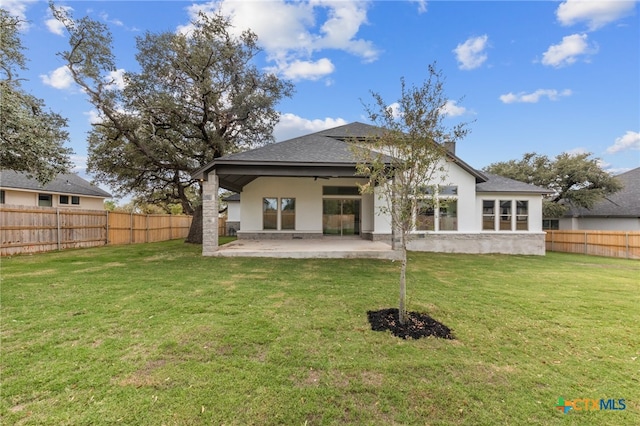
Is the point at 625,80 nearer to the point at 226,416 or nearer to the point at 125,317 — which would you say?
the point at 226,416

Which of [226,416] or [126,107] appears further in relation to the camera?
[126,107]

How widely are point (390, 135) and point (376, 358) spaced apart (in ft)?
10.7

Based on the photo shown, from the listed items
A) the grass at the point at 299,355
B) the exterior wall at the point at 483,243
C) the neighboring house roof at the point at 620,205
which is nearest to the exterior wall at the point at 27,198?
the grass at the point at 299,355

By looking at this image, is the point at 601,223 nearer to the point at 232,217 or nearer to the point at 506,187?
the point at 506,187

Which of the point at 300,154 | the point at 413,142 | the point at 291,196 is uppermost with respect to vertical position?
the point at 300,154

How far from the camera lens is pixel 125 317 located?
4430 mm

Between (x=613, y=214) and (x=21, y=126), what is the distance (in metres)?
30.6

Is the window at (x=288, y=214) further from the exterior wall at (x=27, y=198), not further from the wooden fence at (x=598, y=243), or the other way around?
the wooden fence at (x=598, y=243)

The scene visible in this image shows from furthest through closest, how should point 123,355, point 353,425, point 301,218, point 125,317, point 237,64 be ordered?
point 301,218 → point 237,64 → point 125,317 → point 123,355 → point 353,425

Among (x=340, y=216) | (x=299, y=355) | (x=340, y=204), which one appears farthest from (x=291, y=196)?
(x=299, y=355)

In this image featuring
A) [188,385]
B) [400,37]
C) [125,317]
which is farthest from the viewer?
[400,37]

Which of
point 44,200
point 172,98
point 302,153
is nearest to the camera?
point 302,153

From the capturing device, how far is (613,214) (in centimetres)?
1895

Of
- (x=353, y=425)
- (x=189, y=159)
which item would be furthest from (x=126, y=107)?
(x=353, y=425)
